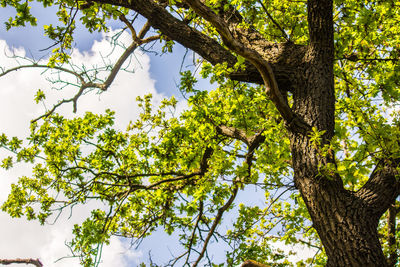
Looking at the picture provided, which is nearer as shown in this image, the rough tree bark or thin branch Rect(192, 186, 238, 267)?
the rough tree bark

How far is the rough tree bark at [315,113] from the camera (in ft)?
8.59

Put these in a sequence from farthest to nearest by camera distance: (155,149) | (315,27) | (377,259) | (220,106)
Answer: (220,106), (155,149), (315,27), (377,259)

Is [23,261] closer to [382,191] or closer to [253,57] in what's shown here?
[253,57]

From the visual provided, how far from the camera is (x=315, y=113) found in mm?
3223

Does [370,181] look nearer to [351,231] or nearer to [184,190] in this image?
[351,231]

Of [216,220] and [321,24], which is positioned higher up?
[321,24]

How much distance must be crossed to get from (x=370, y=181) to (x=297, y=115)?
1.01 meters

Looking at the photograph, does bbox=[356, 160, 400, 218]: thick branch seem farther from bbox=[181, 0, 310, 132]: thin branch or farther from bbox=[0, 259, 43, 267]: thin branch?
bbox=[0, 259, 43, 267]: thin branch

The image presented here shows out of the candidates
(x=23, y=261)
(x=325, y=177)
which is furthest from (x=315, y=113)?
(x=23, y=261)

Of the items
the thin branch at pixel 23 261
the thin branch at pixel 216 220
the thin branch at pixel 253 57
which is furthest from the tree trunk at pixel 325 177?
the thin branch at pixel 23 261

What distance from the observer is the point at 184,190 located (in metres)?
4.94

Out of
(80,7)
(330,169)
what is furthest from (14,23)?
(330,169)

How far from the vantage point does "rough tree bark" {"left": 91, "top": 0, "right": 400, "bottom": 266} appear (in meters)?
2.62

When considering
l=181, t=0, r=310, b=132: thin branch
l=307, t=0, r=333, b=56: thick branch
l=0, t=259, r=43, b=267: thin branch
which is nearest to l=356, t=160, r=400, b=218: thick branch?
l=181, t=0, r=310, b=132: thin branch
